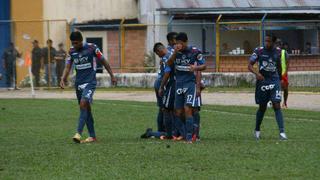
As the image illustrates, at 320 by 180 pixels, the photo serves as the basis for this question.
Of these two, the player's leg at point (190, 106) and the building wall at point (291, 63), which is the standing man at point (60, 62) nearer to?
the building wall at point (291, 63)

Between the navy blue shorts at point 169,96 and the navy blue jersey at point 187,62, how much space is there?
30.0 inches

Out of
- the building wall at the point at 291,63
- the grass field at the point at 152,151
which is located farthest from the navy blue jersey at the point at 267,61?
the building wall at the point at 291,63

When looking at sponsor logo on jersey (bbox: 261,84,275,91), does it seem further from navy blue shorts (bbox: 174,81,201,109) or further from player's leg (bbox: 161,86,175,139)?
player's leg (bbox: 161,86,175,139)

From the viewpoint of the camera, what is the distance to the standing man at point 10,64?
117ft

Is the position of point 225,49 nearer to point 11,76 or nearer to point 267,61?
point 11,76

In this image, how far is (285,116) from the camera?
824 inches

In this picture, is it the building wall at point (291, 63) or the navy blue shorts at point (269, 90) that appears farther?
the building wall at point (291, 63)

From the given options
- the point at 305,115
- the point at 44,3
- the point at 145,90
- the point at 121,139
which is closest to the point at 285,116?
the point at 305,115

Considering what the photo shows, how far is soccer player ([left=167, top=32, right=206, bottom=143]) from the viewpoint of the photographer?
47.6 feet

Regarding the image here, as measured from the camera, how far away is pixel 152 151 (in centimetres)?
1324

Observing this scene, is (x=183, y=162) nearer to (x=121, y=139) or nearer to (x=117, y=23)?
(x=121, y=139)

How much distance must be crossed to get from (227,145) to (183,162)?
2125 millimetres

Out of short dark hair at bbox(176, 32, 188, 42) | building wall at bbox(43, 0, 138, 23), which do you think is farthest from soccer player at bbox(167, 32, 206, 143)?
building wall at bbox(43, 0, 138, 23)

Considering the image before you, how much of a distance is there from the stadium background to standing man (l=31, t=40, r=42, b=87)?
0.67 m
